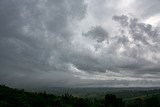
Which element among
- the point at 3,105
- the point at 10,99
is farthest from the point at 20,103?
the point at 3,105

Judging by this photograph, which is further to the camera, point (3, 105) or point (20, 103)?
point (20, 103)

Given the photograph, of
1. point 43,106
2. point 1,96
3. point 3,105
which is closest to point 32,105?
point 43,106

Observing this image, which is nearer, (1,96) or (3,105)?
(3,105)

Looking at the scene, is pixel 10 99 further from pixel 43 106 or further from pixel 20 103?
pixel 43 106

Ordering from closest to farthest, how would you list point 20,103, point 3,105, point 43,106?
point 3,105, point 20,103, point 43,106

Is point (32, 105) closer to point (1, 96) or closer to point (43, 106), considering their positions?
point (43, 106)

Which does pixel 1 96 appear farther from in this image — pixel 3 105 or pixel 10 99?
pixel 3 105

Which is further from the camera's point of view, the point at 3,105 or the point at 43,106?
the point at 43,106

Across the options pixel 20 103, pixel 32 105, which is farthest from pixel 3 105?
pixel 32 105

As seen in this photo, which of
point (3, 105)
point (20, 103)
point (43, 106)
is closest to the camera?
point (3, 105)
